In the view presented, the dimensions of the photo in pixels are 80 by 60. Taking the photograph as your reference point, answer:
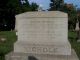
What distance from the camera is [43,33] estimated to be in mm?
9609

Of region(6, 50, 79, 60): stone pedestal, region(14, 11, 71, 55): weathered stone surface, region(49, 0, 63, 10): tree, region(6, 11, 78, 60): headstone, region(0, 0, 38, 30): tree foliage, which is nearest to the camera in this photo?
region(6, 50, 79, 60): stone pedestal

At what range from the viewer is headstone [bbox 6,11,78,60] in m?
9.36

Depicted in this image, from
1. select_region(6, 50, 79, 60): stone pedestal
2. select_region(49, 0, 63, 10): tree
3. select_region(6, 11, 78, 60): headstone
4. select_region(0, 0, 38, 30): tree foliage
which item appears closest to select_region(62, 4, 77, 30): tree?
select_region(49, 0, 63, 10): tree

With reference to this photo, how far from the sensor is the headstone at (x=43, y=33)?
9.36 metres

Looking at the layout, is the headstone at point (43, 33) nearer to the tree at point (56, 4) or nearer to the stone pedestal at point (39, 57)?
the stone pedestal at point (39, 57)

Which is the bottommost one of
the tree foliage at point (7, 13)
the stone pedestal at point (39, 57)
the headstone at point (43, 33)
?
the tree foliage at point (7, 13)

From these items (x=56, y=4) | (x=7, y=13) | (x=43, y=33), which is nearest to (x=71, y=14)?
(x=56, y=4)

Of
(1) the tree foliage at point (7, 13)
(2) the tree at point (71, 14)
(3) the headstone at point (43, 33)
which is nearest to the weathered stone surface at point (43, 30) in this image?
(3) the headstone at point (43, 33)

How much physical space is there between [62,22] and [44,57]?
125cm

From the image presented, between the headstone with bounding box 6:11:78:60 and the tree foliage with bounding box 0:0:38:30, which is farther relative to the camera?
the tree foliage with bounding box 0:0:38:30

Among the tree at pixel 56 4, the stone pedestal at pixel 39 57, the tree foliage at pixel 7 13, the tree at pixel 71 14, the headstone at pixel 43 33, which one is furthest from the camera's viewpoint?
the tree foliage at pixel 7 13

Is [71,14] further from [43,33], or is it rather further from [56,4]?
[43,33]

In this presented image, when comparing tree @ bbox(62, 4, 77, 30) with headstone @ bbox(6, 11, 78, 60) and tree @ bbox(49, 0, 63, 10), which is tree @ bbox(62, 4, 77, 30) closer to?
tree @ bbox(49, 0, 63, 10)

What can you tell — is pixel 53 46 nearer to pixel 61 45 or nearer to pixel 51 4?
pixel 61 45
